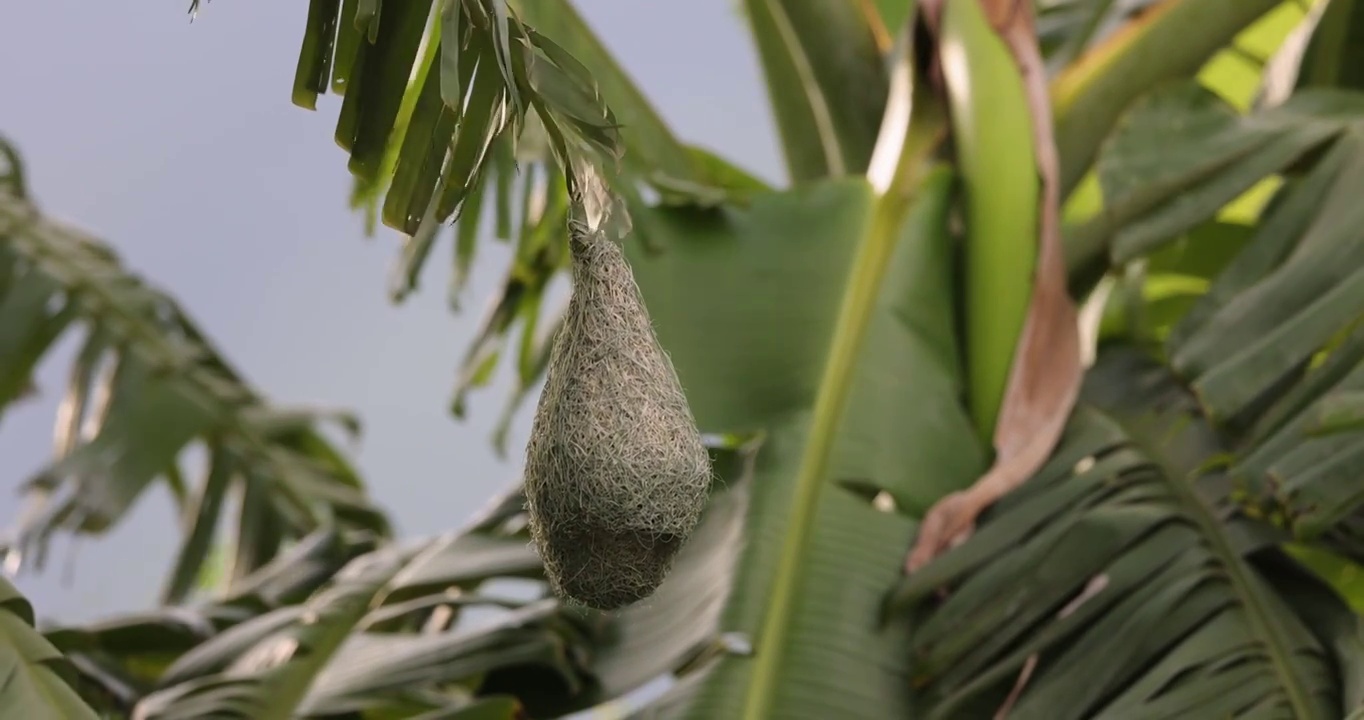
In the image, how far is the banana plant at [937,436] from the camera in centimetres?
149

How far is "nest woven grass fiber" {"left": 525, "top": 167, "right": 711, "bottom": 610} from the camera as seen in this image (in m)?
0.88

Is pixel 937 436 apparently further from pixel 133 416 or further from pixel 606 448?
pixel 133 416

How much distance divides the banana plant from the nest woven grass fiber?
44 cm

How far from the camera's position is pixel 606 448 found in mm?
880

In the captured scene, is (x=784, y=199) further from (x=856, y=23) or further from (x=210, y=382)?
(x=210, y=382)

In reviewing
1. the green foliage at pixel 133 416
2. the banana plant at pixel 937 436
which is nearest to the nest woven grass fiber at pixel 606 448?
the banana plant at pixel 937 436

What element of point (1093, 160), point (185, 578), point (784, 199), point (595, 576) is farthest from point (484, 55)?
point (185, 578)

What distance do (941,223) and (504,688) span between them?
73 cm

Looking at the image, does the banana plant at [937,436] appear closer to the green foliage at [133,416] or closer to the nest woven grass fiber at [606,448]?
the green foliage at [133,416]

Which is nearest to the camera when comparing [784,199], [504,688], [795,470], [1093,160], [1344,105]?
[795,470]

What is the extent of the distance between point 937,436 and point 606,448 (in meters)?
0.88

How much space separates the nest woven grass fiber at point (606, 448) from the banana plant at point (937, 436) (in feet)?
1.45

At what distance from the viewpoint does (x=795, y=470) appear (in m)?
1.63

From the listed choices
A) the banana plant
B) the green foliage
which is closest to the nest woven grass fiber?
the banana plant
